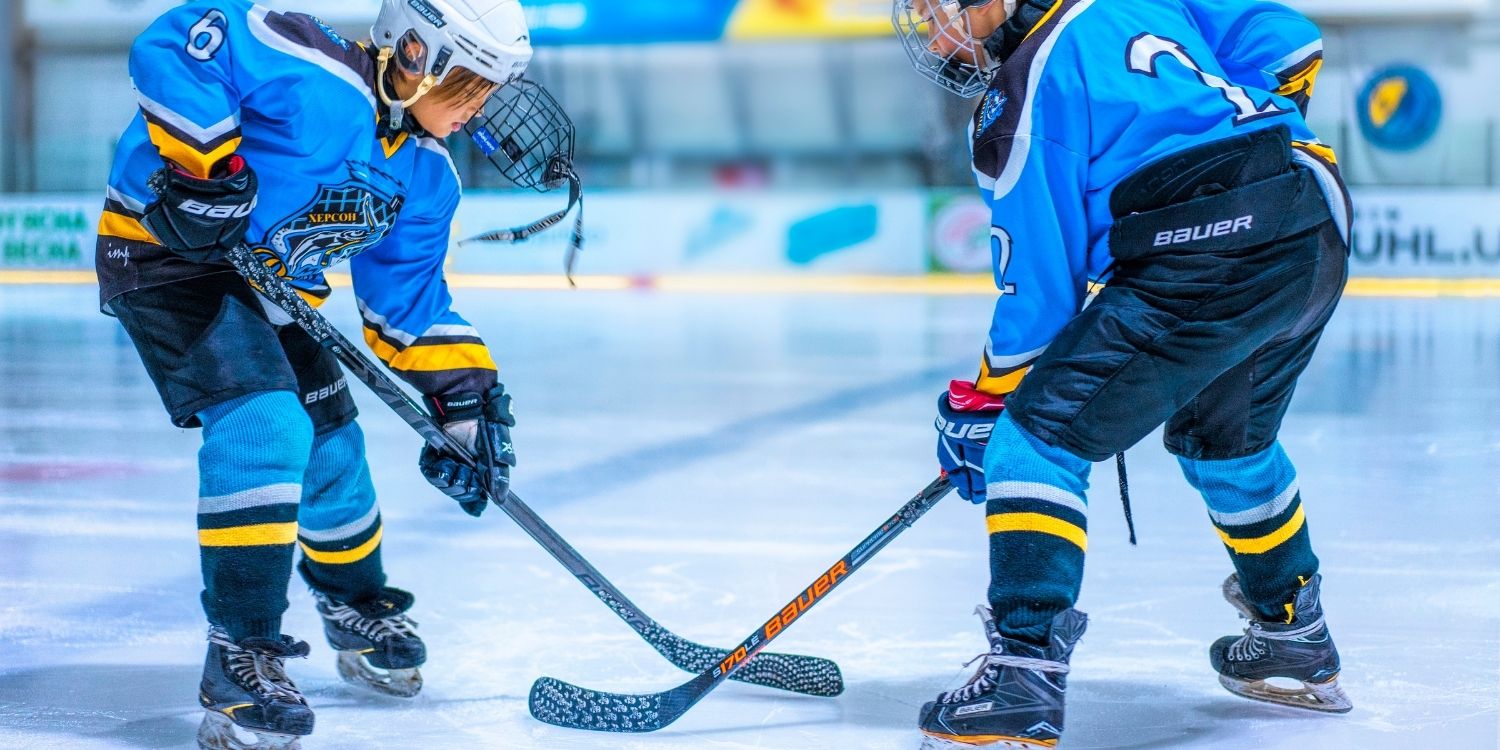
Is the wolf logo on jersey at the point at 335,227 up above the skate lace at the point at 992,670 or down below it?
above

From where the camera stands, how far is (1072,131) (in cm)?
165

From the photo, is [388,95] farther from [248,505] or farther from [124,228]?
[248,505]

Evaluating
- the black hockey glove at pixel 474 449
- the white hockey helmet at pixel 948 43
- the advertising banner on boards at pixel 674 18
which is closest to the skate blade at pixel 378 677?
the black hockey glove at pixel 474 449

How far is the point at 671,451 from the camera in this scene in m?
3.86

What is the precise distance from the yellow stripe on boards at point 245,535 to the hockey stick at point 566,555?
27 cm

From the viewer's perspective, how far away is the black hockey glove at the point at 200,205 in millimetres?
1744

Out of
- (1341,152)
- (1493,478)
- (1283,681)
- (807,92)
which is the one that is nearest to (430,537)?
(1283,681)

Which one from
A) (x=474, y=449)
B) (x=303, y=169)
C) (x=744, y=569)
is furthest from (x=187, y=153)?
(x=744, y=569)

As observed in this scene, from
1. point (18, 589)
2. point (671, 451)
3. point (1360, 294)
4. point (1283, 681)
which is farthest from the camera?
point (1360, 294)

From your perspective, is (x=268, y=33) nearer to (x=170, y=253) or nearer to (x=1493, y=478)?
(x=170, y=253)

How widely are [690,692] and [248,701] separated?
A: 1.71 ft

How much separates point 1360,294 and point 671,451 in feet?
20.1

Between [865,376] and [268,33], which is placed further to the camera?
[865,376]

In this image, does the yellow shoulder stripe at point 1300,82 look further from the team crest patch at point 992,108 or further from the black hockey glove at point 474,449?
the black hockey glove at point 474,449
